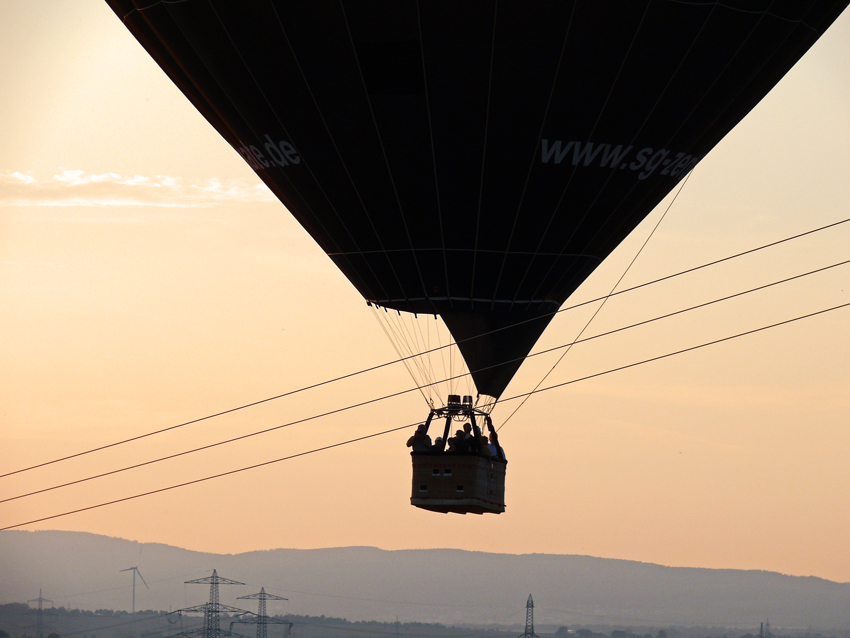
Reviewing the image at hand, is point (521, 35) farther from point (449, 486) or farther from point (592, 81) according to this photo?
point (449, 486)

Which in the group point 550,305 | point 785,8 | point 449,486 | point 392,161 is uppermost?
point 785,8

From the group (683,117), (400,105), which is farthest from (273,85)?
(683,117)

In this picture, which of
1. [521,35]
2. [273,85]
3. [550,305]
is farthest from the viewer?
[550,305]
